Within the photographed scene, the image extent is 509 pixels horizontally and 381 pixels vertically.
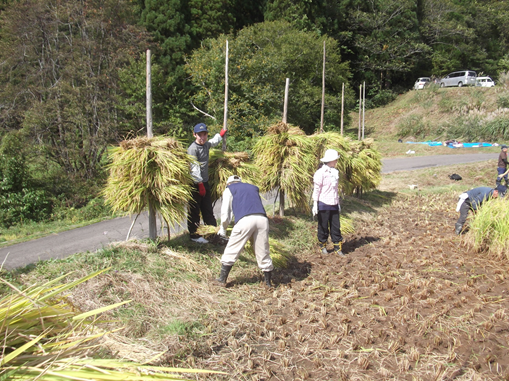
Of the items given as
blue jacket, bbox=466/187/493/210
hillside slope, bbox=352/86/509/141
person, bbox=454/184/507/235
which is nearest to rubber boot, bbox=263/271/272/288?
person, bbox=454/184/507/235

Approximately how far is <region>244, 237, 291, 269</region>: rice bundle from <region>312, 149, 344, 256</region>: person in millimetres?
859

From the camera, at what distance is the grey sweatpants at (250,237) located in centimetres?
478

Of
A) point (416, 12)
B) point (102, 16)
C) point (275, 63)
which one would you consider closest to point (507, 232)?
point (102, 16)

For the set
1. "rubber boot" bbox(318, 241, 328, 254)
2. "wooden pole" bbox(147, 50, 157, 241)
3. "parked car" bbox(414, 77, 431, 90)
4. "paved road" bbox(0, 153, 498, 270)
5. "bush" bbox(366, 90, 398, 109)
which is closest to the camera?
"wooden pole" bbox(147, 50, 157, 241)

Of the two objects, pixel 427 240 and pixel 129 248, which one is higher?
pixel 129 248

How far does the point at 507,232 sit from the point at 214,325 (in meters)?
5.18

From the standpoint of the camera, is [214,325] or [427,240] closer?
[214,325]

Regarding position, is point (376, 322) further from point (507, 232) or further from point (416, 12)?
point (416, 12)

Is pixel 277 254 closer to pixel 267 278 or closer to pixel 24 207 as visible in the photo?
pixel 267 278

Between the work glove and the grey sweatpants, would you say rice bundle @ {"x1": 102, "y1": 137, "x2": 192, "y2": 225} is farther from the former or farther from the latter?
the grey sweatpants

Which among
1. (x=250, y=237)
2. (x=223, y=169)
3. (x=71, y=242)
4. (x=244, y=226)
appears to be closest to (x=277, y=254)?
(x=250, y=237)

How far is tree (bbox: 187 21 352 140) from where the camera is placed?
17.9 metres

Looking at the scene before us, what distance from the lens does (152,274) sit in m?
4.77

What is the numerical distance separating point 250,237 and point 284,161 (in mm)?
2924
